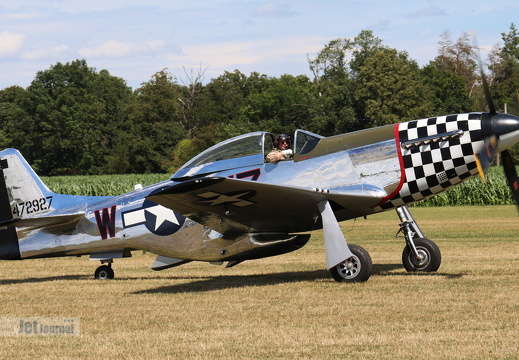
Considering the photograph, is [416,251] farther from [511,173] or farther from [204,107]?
[204,107]

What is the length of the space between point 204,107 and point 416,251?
267ft

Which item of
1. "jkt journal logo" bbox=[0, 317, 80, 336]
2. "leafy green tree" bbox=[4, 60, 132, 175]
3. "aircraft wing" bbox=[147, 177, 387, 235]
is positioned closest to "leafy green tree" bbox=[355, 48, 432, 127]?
"leafy green tree" bbox=[4, 60, 132, 175]

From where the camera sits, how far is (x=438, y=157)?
1038 centimetres

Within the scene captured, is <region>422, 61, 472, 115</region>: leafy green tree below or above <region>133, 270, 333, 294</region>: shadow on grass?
above

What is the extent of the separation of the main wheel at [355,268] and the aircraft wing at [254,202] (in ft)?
Result: 2.39

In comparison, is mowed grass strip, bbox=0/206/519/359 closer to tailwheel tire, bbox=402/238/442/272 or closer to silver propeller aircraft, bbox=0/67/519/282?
tailwheel tire, bbox=402/238/442/272

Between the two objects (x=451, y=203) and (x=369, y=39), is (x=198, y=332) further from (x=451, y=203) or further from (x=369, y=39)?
(x=369, y=39)

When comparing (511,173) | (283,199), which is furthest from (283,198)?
(511,173)

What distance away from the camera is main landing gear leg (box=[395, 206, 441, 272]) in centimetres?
1163

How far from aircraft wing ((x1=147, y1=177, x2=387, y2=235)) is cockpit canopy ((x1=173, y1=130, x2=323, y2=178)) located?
0.82 m

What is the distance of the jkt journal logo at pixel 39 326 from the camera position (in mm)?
7738

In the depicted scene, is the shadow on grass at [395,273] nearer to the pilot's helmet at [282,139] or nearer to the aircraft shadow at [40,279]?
the pilot's helmet at [282,139]

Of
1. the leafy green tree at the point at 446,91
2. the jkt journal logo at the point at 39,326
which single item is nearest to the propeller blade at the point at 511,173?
the jkt journal logo at the point at 39,326

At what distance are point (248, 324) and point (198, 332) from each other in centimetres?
60
